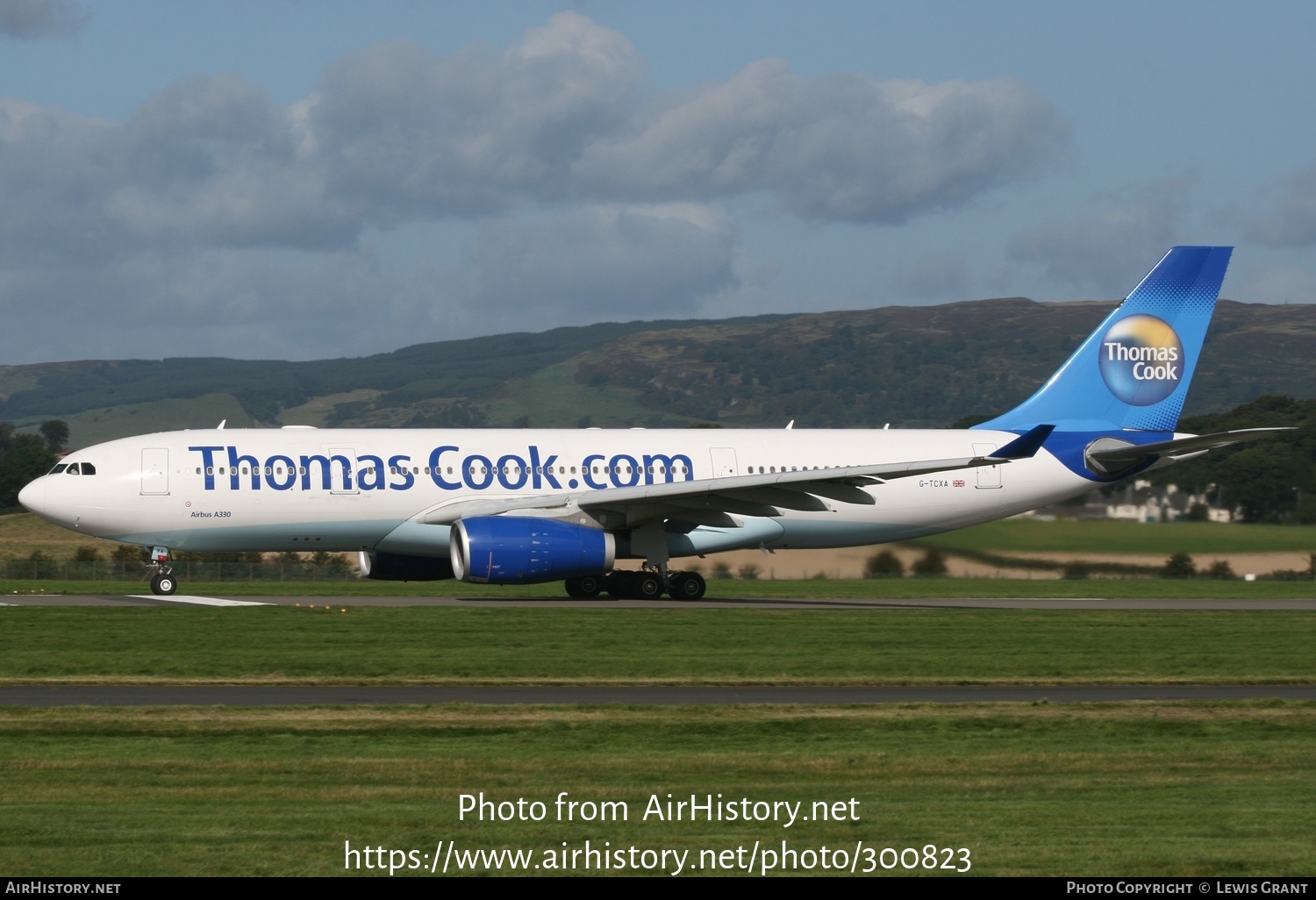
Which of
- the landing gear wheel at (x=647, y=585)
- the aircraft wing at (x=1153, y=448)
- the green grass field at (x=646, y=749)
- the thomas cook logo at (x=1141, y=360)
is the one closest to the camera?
the green grass field at (x=646, y=749)

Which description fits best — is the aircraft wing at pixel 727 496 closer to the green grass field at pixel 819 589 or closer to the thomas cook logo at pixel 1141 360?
the green grass field at pixel 819 589

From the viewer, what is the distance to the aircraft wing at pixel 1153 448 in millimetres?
33000

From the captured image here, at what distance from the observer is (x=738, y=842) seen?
10688 millimetres

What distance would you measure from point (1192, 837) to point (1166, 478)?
36.2 m

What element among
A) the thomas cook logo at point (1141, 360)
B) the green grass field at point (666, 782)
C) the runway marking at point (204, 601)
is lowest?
the green grass field at point (666, 782)

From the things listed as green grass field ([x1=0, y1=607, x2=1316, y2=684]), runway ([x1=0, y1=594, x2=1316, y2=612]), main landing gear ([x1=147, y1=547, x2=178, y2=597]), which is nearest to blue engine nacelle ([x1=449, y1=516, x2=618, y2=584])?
runway ([x1=0, y1=594, x2=1316, y2=612])

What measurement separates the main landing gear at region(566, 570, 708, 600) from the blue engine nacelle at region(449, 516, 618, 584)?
2.31 meters

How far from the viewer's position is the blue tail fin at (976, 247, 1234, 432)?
40.5 m

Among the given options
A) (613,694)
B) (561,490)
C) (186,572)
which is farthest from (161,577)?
(613,694)

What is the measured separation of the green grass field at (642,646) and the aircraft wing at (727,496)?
8.70 ft

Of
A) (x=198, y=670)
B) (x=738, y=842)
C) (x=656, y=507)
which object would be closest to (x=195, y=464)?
(x=656, y=507)

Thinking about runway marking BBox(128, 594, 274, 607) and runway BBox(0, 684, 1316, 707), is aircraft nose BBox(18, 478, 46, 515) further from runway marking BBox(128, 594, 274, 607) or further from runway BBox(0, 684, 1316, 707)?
runway BBox(0, 684, 1316, 707)

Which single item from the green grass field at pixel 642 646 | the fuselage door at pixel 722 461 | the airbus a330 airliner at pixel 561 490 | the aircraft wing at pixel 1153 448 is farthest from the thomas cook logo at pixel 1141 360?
the green grass field at pixel 642 646

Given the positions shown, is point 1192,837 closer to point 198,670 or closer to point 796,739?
point 796,739
